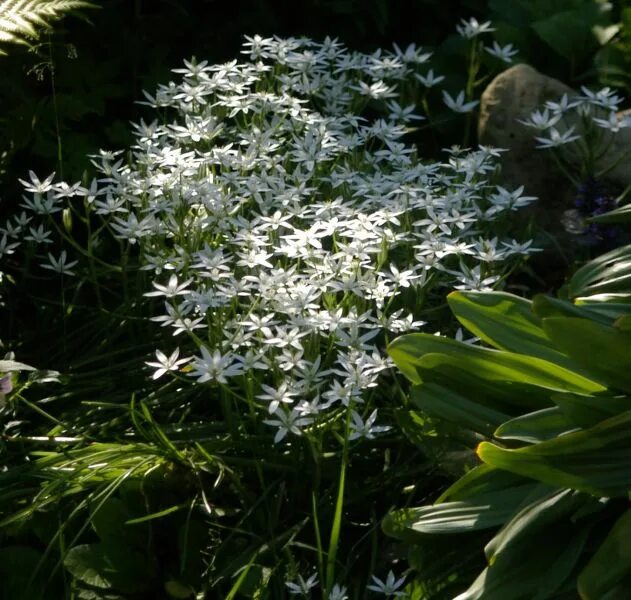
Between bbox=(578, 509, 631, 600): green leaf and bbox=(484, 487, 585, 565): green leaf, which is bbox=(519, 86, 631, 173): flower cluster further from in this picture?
bbox=(578, 509, 631, 600): green leaf

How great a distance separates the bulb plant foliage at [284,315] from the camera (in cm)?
253

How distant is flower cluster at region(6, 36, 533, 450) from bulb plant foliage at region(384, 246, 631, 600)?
211mm

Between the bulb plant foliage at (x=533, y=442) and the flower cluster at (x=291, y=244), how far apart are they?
0.69 ft

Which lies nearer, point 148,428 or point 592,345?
point 592,345

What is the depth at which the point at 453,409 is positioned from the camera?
2400mm

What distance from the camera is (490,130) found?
4.19 meters

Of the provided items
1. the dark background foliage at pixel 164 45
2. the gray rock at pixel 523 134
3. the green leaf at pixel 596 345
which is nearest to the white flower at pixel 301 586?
the green leaf at pixel 596 345

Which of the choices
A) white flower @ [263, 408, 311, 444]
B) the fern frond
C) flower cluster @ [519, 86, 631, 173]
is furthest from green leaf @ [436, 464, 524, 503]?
the fern frond

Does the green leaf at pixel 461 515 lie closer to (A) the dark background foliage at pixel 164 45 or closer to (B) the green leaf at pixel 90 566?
(B) the green leaf at pixel 90 566

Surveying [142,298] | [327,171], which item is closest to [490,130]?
[327,171]

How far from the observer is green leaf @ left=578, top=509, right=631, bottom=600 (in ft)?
6.73

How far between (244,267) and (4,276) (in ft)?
3.23

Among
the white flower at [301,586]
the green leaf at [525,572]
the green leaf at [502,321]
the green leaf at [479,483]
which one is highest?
the green leaf at [502,321]

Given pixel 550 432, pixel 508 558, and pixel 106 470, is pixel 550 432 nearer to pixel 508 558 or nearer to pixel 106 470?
pixel 508 558
